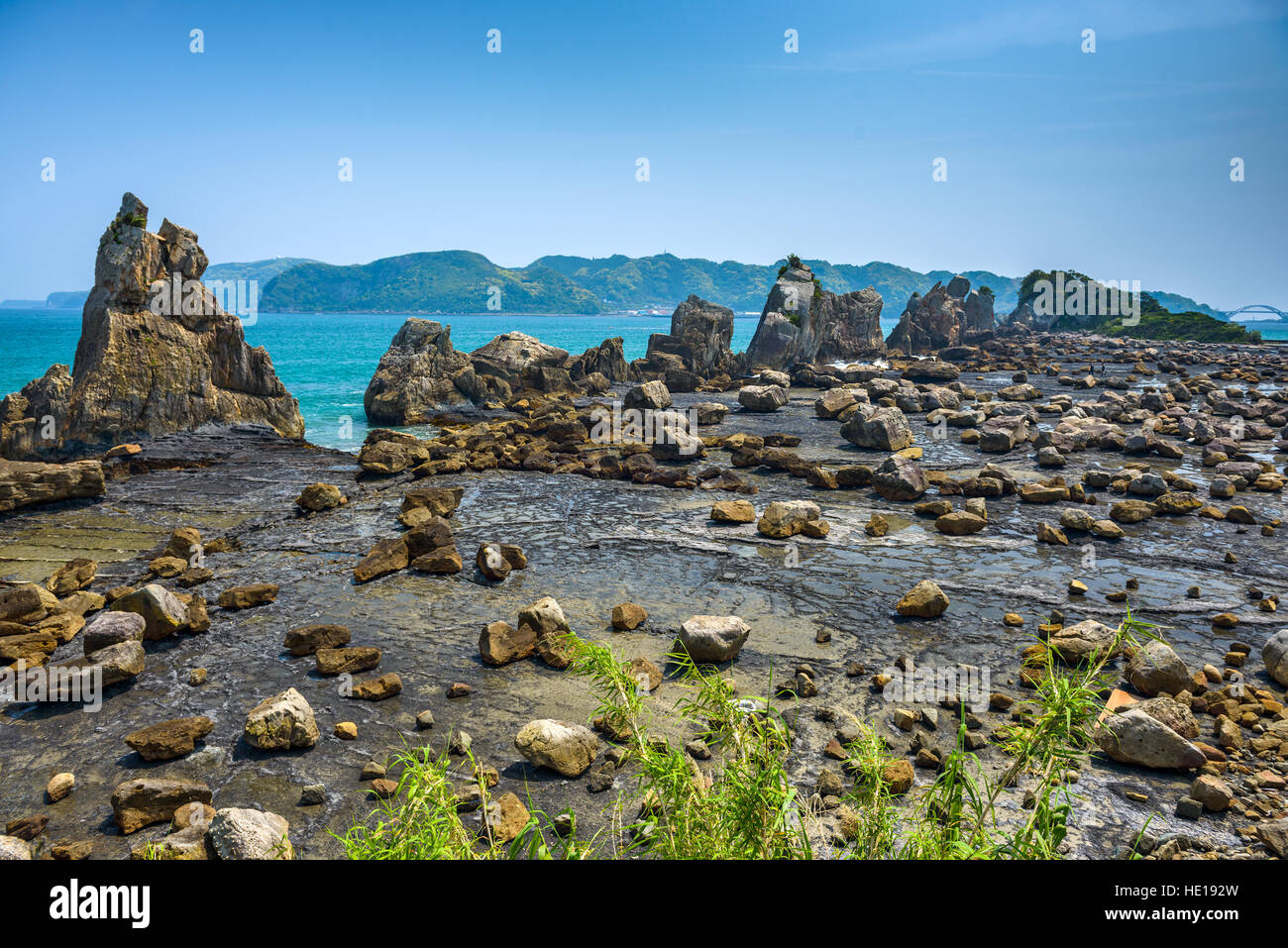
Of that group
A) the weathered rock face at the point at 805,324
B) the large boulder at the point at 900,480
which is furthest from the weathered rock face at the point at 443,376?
the large boulder at the point at 900,480

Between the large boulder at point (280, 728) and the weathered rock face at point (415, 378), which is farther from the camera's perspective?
the weathered rock face at point (415, 378)

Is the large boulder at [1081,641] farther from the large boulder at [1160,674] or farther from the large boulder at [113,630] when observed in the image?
the large boulder at [113,630]

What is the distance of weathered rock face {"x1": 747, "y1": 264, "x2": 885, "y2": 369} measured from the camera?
4553 centimetres

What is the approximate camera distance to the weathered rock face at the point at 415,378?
28.7 meters

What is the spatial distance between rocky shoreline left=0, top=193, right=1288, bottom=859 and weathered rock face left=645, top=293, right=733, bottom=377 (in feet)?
63.8

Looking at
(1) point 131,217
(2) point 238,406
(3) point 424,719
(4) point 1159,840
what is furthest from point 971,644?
(1) point 131,217

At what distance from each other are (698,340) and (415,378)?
1750 centimetres

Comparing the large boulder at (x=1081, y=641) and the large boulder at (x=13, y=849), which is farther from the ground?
the large boulder at (x=1081, y=641)

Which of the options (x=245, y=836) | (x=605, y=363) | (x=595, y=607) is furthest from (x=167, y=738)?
(x=605, y=363)

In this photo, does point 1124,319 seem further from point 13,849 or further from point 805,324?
point 13,849

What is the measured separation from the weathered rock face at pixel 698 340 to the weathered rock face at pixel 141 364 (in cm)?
2262

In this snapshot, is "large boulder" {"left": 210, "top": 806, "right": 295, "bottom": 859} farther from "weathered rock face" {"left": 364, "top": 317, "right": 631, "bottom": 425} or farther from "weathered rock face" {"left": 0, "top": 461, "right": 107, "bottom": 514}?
"weathered rock face" {"left": 364, "top": 317, "right": 631, "bottom": 425}

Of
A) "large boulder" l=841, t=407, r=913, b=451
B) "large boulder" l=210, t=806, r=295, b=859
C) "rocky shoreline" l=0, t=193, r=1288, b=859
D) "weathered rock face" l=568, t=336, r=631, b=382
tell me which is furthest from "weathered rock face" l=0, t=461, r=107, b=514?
"weathered rock face" l=568, t=336, r=631, b=382
